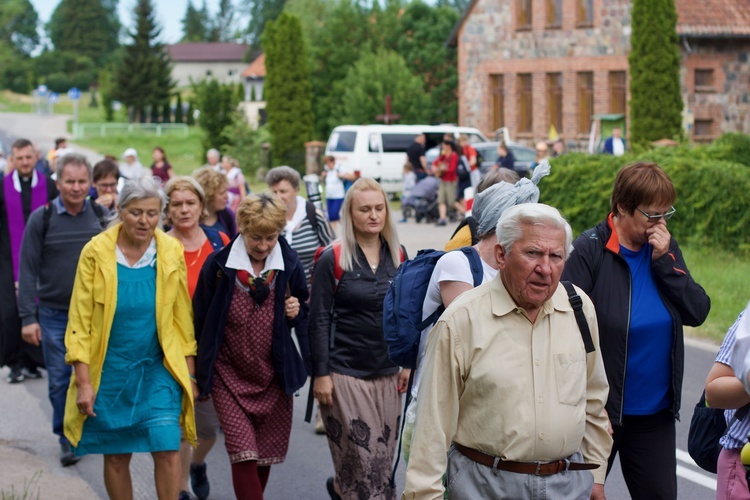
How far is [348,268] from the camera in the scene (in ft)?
20.0

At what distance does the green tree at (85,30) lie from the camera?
136250mm

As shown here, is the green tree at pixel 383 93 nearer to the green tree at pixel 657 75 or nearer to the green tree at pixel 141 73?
the green tree at pixel 657 75

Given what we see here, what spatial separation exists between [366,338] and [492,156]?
25611 millimetres

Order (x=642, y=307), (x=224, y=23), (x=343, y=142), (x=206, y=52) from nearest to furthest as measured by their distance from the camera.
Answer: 1. (x=642, y=307)
2. (x=343, y=142)
3. (x=206, y=52)
4. (x=224, y=23)

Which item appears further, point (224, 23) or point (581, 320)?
point (224, 23)

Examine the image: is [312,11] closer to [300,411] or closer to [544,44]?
[544,44]

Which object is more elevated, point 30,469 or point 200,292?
point 200,292

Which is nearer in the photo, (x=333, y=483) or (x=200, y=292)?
(x=200, y=292)

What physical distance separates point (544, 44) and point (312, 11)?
49.3m

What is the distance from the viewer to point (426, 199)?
25328mm

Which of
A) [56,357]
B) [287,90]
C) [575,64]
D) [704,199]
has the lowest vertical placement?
[56,357]

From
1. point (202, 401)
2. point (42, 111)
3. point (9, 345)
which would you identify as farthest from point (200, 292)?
point (42, 111)

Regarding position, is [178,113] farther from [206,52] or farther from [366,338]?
[366,338]

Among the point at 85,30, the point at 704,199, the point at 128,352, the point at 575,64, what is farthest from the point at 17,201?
the point at 85,30
